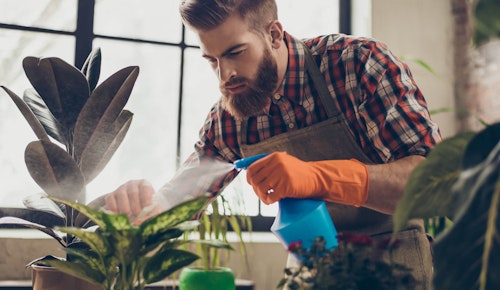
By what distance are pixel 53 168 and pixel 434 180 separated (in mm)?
816

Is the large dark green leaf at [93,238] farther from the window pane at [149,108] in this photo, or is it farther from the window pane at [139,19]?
the window pane at [139,19]

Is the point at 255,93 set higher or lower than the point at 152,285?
higher

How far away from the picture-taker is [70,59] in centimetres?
222

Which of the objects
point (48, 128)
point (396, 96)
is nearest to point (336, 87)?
point (396, 96)

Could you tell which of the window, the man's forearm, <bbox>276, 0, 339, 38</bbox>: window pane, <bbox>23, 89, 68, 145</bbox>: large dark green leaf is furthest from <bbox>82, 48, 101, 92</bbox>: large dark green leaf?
<bbox>276, 0, 339, 38</bbox>: window pane

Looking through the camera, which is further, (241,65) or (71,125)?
(241,65)

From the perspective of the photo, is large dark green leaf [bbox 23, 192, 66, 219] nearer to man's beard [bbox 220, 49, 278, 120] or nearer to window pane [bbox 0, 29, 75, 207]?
man's beard [bbox 220, 49, 278, 120]

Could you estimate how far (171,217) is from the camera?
79 cm

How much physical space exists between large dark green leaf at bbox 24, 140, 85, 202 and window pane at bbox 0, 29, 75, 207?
3.56 feet

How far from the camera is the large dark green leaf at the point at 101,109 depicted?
3.70 feet

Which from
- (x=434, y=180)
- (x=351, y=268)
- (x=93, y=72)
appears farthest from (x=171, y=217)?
(x=93, y=72)

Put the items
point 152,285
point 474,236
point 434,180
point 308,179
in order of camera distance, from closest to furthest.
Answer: point 474,236 < point 434,180 < point 308,179 < point 152,285

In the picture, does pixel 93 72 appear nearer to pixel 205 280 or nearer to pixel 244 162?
pixel 244 162

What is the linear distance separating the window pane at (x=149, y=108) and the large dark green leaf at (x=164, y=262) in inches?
56.0
